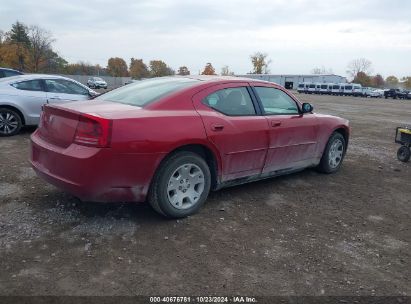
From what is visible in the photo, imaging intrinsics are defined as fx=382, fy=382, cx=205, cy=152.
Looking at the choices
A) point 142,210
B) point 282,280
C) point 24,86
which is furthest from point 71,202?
point 24,86

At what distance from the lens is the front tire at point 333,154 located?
612cm

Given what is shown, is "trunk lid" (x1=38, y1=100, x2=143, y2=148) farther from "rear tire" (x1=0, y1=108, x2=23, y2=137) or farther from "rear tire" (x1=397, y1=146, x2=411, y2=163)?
"rear tire" (x1=397, y1=146, x2=411, y2=163)

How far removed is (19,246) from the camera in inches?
134

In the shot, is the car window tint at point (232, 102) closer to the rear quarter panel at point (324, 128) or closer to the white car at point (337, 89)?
the rear quarter panel at point (324, 128)

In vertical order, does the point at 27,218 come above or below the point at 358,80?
below

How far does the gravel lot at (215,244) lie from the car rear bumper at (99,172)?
0.42 meters

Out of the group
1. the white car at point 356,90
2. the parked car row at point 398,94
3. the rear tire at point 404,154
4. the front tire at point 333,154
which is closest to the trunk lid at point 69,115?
the front tire at point 333,154

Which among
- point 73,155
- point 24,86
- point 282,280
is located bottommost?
point 282,280

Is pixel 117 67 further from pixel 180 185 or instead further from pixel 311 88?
pixel 180 185

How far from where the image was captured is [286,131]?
512 cm

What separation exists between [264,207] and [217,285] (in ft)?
5.99

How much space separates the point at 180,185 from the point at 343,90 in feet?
206

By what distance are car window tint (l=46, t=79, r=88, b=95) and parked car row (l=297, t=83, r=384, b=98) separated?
56456 mm

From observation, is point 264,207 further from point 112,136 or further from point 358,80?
point 358,80
